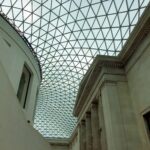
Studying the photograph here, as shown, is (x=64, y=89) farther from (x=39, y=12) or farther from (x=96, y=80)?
(x=96, y=80)

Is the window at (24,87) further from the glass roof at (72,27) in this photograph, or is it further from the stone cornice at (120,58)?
the stone cornice at (120,58)

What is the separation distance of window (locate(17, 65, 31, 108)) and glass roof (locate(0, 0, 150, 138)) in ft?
23.3

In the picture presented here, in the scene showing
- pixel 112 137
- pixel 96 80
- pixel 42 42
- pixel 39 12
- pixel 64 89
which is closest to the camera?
pixel 112 137

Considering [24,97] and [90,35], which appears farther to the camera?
[90,35]

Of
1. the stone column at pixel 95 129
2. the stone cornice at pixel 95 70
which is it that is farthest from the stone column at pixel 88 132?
the stone cornice at pixel 95 70

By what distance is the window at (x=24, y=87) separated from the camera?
2611 cm

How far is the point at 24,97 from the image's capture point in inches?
1056

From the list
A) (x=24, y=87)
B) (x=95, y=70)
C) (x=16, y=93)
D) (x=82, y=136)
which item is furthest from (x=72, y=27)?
(x=82, y=136)

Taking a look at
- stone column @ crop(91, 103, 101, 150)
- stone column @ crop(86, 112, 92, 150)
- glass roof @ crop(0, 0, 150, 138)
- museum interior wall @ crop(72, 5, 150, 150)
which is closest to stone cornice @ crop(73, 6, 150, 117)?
museum interior wall @ crop(72, 5, 150, 150)

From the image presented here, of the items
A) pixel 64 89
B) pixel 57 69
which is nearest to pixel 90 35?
pixel 57 69

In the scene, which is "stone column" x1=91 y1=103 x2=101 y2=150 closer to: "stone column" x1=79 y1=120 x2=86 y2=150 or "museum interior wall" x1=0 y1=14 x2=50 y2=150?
"stone column" x1=79 y1=120 x2=86 y2=150

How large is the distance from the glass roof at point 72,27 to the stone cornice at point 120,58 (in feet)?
26.6

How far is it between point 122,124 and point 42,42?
76.5ft

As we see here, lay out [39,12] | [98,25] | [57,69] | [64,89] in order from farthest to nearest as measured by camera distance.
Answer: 1. [64,89]
2. [57,69]
3. [39,12]
4. [98,25]
